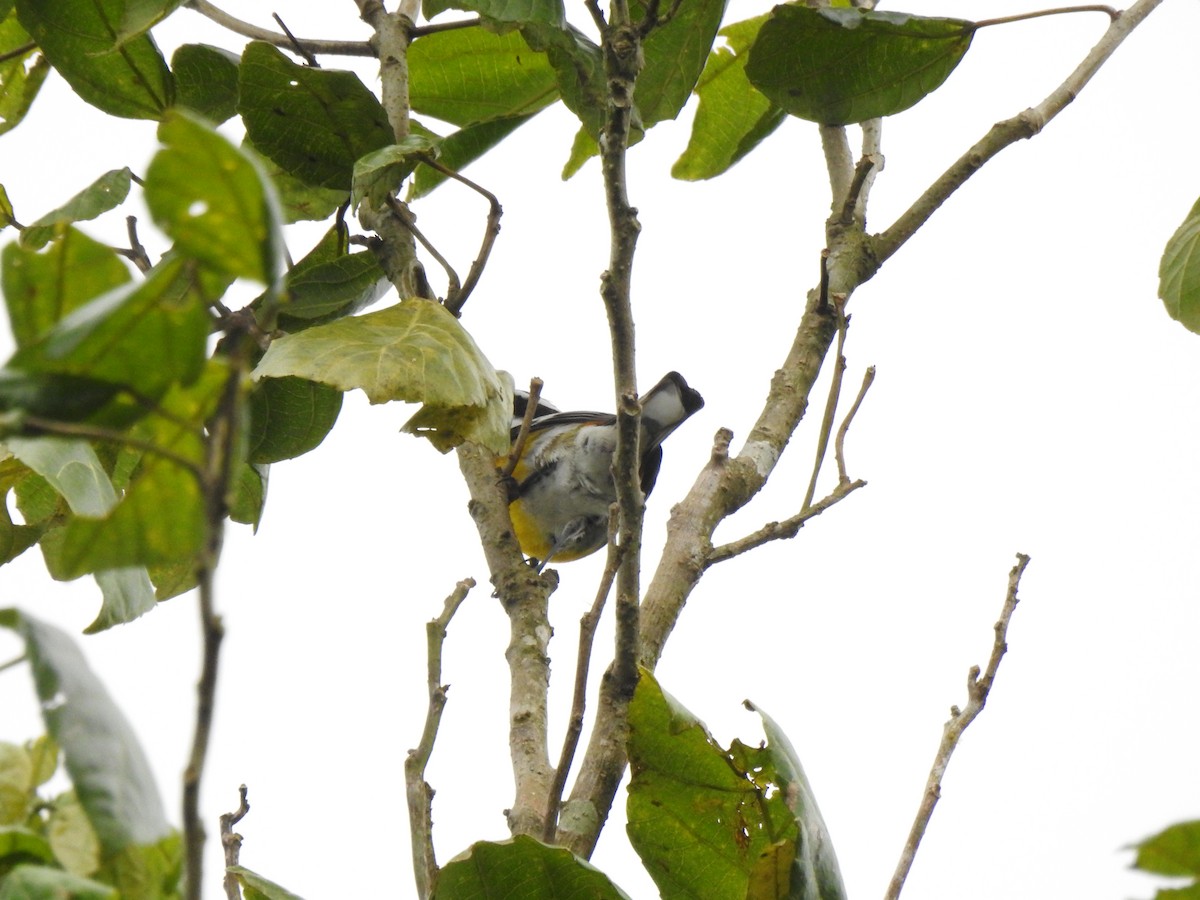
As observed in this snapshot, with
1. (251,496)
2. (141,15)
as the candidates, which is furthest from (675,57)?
(251,496)

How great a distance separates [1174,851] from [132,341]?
0.68 m

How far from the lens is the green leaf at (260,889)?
4.96 ft

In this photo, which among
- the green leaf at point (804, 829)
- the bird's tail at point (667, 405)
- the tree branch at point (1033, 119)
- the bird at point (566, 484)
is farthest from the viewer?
the bird at point (566, 484)

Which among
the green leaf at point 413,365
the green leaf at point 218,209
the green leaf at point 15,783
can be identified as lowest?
the green leaf at point 15,783

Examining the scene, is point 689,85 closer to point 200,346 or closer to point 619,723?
point 619,723

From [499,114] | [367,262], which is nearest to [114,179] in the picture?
[367,262]

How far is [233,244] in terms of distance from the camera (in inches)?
29.6

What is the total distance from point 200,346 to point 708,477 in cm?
160

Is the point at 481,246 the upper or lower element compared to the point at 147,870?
upper

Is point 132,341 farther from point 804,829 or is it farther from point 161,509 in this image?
point 804,829

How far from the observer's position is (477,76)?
2.77m

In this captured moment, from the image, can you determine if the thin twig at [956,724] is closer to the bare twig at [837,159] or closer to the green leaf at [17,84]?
the bare twig at [837,159]

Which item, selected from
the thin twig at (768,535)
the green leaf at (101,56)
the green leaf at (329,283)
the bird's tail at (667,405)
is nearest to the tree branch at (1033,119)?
the thin twig at (768,535)

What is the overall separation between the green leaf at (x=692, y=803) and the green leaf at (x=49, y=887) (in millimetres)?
948
